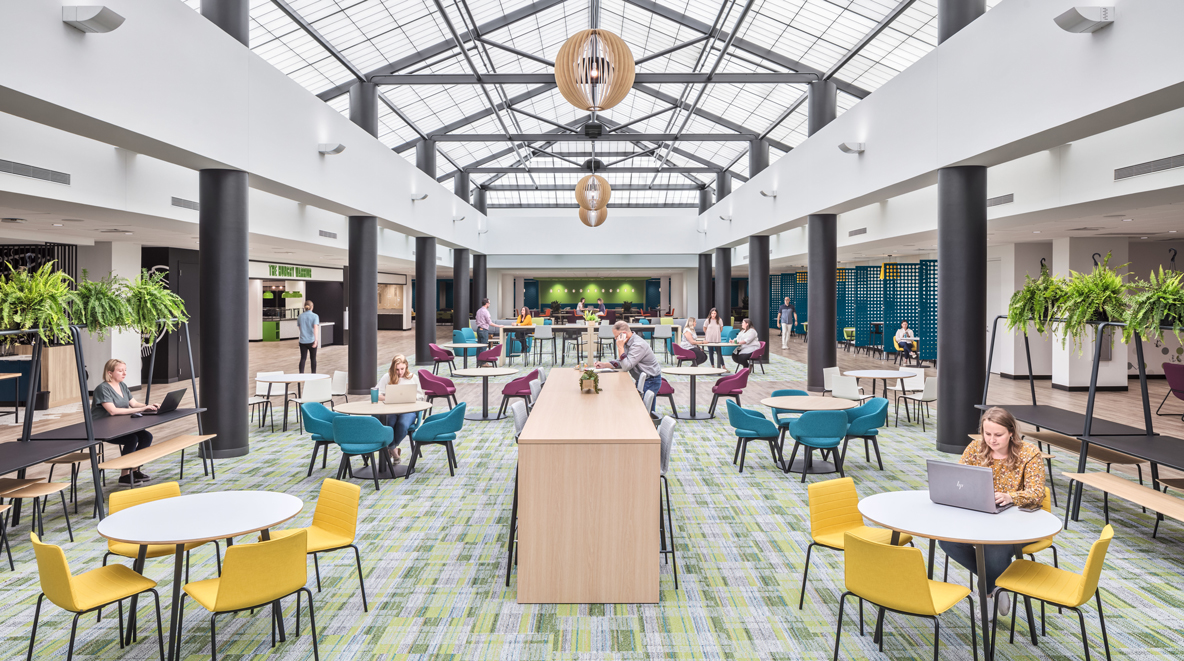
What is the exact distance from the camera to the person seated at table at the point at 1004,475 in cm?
348

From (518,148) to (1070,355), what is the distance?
16.4 meters

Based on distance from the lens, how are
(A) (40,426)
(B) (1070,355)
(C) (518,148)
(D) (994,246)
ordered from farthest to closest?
(C) (518,148) → (D) (994,246) → (B) (1070,355) → (A) (40,426)

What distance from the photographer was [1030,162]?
8844 mm

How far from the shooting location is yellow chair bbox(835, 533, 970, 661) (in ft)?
9.27

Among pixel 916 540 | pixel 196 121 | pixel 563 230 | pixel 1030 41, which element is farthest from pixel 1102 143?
pixel 563 230

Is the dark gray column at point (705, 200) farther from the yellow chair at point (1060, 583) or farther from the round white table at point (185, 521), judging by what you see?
the round white table at point (185, 521)

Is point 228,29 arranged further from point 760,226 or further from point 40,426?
point 760,226

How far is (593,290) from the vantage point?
3906cm

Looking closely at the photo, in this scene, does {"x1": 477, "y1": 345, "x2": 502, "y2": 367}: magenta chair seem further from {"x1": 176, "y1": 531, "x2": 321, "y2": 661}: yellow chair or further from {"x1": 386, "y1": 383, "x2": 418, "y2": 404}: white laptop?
{"x1": 176, "y1": 531, "x2": 321, "y2": 661}: yellow chair

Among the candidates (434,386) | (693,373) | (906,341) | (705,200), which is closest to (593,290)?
(705,200)

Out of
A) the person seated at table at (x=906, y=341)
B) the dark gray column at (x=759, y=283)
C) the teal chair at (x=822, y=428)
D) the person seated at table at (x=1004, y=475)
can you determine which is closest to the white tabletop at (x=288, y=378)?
the teal chair at (x=822, y=428)

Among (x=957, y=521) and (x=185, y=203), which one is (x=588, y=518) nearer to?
(x=957, y=521)

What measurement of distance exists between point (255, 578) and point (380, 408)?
12.1 feet

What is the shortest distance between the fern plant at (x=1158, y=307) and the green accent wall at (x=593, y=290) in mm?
34197
